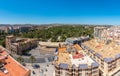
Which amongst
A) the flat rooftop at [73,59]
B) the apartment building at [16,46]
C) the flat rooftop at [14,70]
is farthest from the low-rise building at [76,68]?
the apartment building at [16,46]

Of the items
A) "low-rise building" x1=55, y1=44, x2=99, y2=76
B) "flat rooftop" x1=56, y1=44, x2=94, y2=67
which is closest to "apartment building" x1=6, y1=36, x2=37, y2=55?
"flat rooftop" x1=56, y1=44, x2=94, y2=67

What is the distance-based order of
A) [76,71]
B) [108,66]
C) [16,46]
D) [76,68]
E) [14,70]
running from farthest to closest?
[16,46]
[108,66]
[76,71]
[76,68]
[14,70]

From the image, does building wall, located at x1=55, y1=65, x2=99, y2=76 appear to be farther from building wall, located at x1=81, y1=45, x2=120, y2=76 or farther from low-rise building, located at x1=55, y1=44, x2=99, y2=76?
building wall, located at x1=81, y1=45, x2=120, y2=76

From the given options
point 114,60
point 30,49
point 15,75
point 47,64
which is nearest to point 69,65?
point 15,75

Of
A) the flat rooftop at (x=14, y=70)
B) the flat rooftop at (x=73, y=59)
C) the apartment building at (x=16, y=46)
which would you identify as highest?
the flat rooftop at (x=14, y=70)

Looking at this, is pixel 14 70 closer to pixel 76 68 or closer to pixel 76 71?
pixel 76 68

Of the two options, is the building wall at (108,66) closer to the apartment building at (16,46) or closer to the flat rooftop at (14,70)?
the flat rooftop at (14,70)

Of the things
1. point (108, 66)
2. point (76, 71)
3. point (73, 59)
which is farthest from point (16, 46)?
point (76, 71)

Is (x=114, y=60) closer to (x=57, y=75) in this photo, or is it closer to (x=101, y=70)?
(x=101, y=70)

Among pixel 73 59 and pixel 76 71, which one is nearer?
pixel 76 71

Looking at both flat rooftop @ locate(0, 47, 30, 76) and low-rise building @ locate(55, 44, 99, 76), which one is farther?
low-rise building @ locate(55, 44, 99, 76)

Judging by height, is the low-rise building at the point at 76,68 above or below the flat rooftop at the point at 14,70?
below
